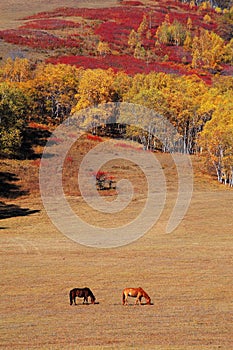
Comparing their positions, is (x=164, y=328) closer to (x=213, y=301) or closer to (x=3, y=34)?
(x=213, y=301)

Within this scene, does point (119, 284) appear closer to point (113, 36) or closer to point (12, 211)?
point (12, 211)

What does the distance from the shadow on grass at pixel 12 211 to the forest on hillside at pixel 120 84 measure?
2273 cm

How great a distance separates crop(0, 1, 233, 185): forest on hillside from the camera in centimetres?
8850

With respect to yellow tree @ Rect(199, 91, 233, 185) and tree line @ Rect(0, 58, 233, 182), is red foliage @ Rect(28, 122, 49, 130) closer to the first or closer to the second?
tree line @ Rect(0, 58, 233, 182)

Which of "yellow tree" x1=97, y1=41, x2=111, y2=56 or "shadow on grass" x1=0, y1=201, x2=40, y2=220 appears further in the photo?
"yellow tree" x1=97, y1=41, x2=111, y2=56

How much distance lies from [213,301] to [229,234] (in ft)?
68.4

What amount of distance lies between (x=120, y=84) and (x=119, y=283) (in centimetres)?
9715

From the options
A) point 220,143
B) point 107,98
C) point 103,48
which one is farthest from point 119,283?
point 103,48

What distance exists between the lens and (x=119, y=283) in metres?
29.5

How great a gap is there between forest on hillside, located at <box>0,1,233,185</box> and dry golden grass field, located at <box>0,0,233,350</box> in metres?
29.7

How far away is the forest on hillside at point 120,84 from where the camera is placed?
8850 centimetres

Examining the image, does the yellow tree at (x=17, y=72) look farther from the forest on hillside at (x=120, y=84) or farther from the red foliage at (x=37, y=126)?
the red foliage at (x=37, y=126)

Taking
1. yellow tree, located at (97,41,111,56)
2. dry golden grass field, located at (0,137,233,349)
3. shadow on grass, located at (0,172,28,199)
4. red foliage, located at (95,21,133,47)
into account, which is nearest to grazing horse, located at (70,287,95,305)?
dry golden grass field, located at (0,137,233,349)

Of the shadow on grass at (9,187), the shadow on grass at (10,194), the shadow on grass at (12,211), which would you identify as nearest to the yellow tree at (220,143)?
the shadow on grass at (10,194)
